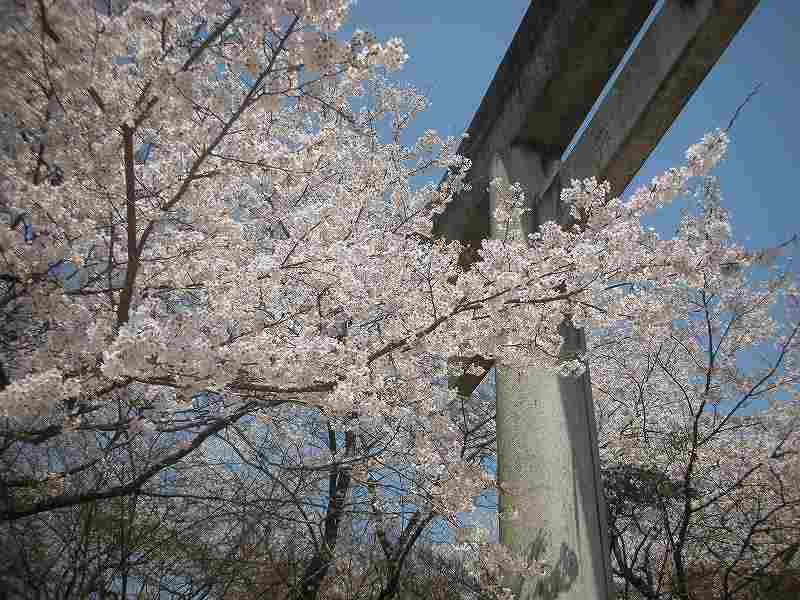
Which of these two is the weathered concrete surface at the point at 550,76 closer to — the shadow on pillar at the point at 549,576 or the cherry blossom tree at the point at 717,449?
the cherry blossom tree at the point at 717,449

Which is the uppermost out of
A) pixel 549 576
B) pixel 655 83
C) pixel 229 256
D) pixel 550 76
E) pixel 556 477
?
pixel 550 76

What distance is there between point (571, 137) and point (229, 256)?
9.47ft

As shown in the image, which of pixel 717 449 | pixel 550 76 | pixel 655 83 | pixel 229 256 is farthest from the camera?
pixel 717 449

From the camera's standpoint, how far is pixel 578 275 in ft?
7.14

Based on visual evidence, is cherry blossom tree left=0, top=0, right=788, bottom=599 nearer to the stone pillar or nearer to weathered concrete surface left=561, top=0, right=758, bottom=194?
the stone pillar

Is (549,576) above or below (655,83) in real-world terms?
below

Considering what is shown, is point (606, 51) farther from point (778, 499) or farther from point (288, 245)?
point (778, 499)

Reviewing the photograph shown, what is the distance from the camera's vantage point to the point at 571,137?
13.0 feet

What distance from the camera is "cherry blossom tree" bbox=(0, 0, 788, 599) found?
1531 mm

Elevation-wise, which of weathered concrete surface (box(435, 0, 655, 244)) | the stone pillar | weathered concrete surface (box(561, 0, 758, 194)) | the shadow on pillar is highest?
weathered concrete surface (box(435, 0, 655, 244))

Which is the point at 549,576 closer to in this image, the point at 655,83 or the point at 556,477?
the point at 556,477

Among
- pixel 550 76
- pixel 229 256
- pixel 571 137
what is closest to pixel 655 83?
pixel 550 76

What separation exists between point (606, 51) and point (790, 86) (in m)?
5.86

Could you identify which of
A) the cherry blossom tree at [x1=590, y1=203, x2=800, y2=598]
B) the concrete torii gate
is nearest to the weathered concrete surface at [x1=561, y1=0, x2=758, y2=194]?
the concrete torii gate
